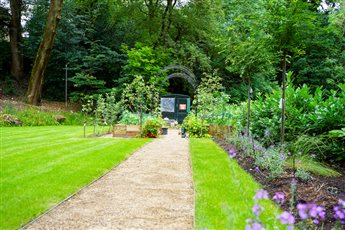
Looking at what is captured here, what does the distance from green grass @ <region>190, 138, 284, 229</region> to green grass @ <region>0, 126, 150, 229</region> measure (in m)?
1.52

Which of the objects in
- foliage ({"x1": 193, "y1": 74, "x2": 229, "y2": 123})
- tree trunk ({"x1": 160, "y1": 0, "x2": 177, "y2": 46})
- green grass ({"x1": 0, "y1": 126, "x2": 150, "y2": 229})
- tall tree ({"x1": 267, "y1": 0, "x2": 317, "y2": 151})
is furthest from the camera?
tree trunk ({"x1": 160, "y1": 0, "x2": 177, "y2": 46})

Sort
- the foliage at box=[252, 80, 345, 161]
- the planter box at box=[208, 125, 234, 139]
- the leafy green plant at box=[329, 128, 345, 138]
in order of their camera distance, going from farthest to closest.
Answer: the planter box at box=[208, 125, 234, 139]
the foliage at box=[252, 80, 345, 161]
the leafy green plant at box=[329, 128, 345, 138]

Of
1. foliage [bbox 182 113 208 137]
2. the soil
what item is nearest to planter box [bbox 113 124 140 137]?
foliage [bbox 182 113 208 137]

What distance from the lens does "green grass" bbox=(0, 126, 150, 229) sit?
3484mm

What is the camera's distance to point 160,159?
6.84 meters

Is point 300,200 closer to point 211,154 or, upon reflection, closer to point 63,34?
point 211,154

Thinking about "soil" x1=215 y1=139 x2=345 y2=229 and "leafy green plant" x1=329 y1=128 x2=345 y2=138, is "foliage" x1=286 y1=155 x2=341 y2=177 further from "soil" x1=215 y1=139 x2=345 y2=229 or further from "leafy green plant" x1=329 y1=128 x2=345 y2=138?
"leafy green plant" x1=329 y1=128 x2=345 y2=138

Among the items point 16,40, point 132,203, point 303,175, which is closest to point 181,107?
point 16,40

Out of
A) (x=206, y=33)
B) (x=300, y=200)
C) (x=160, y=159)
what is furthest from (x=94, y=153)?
(x=206, y=33)

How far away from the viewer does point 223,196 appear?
13.0ft

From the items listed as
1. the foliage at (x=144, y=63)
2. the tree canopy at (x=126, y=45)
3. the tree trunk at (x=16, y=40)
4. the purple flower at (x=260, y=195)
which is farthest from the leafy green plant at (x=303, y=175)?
the tree trunk at (x=16, y=40)

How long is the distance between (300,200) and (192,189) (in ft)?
4.56

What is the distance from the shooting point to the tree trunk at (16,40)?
71.0 ft

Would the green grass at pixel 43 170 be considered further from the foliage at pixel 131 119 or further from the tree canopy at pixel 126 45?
the tree canopy at pixel 126 45
